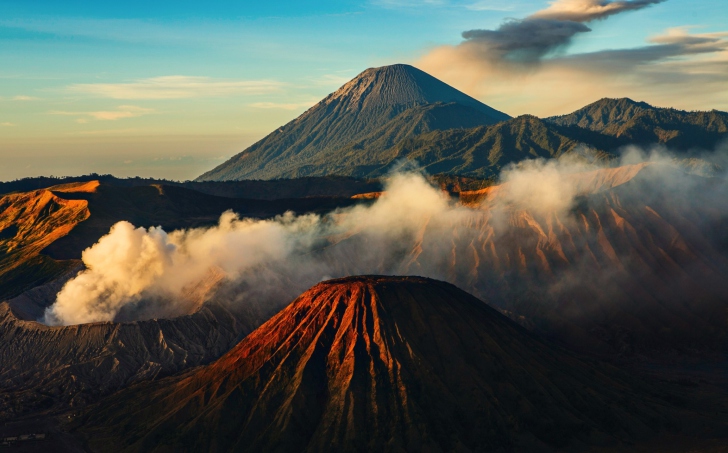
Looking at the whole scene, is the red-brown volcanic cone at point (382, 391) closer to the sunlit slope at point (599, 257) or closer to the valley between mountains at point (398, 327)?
the valley between mountains at point (398, 327)

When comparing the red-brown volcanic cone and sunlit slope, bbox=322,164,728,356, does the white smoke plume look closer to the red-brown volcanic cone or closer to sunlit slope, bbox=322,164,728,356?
sunlit slope, bbox=322,164,728,356

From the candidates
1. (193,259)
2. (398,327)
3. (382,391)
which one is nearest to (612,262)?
(398,327)

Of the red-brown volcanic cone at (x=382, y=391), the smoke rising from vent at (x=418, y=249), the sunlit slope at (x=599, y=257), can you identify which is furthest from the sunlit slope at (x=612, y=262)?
the red-brown volcanic cone at (x=382, y=391)

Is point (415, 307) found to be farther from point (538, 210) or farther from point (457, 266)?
point (538, 210)

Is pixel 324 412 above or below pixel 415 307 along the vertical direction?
below

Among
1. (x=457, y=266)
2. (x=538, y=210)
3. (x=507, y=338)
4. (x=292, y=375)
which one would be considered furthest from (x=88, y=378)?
(x=538, y=210)

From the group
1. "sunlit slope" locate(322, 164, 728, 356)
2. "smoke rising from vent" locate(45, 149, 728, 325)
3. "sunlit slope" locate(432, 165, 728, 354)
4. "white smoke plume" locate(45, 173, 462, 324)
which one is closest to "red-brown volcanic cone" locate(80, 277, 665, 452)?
"sunlit slope" locate(432, 165, 728, 354)
